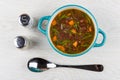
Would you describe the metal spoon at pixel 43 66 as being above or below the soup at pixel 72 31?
below

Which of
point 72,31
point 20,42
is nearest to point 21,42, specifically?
point 20,42

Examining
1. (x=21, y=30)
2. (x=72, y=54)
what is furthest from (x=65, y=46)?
(x=21, y=30)

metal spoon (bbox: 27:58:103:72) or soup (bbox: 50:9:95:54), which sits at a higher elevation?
soup (bbox: 50:9:95:54)

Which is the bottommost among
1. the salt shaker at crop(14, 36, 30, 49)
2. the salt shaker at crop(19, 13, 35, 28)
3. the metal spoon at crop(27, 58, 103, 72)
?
the metal spoon at crop(27, 58, 103, 72)

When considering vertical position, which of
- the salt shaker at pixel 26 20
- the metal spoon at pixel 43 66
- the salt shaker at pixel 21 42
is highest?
the salt shaker at pixel 26 20

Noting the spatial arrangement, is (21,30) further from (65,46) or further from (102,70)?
(102,70)

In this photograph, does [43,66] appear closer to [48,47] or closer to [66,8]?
[48,47]
